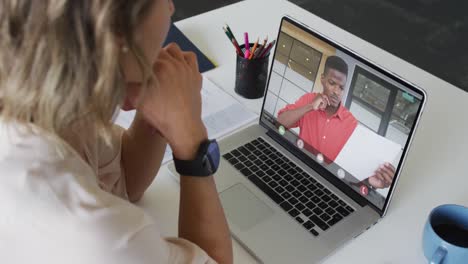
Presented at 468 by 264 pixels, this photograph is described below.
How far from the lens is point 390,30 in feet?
9.49

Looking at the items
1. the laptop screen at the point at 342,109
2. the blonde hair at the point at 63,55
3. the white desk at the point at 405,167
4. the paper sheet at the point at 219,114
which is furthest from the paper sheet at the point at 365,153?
the blonde hair at the point at 63,55

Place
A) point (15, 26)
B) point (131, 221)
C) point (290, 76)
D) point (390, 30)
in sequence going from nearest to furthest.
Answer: point (15, 26), point (131, 221), point (290, 76), point (390, 30)

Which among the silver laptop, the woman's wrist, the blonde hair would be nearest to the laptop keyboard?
the silver laptop

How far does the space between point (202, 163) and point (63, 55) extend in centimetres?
34

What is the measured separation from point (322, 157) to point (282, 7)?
744 mm

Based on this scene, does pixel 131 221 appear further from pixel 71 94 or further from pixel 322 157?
pixel 322 157

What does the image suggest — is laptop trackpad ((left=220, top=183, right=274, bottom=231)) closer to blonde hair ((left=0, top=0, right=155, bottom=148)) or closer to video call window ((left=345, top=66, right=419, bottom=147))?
video call window ((left=345, top=66, right=419, bottom=147))

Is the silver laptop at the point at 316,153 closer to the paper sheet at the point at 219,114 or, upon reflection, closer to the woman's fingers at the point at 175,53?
the paper sheet at the point at 219,114

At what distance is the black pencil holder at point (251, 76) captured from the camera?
1.25m

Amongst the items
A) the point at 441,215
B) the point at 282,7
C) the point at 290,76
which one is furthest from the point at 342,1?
the point at 441,215

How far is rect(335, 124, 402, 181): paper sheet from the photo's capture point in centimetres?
93

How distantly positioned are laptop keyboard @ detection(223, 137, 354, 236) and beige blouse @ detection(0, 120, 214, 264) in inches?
15.2

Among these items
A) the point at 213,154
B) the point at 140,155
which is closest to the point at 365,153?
the point at 213,154

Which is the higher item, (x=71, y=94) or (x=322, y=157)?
(x=71, y=94)
